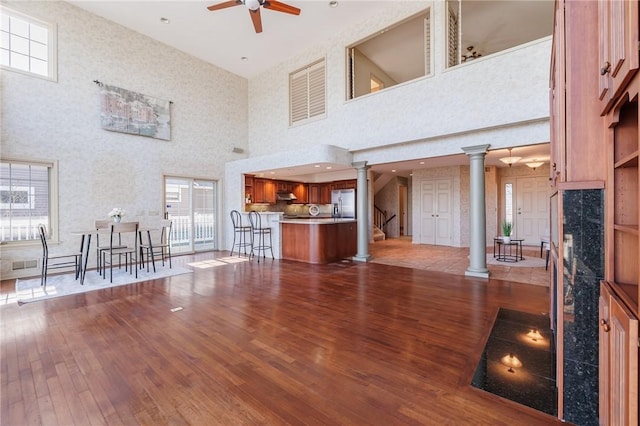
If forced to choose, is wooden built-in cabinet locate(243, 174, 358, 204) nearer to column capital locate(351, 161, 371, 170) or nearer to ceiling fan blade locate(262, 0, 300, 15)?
column capital locate(351, 161, 371, 170)

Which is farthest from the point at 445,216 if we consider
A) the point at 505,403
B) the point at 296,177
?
the point at 505,403

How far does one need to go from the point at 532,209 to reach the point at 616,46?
9.58 metres

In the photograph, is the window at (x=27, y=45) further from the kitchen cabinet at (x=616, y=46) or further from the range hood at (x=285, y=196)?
the kitchen cabinet at (x=616, y=46)

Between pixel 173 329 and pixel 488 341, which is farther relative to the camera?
pixel 173 329

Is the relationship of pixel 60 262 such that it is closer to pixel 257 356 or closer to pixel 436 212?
pixel 257 356

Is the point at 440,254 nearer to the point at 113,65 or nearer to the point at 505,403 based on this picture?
the point at 505,403

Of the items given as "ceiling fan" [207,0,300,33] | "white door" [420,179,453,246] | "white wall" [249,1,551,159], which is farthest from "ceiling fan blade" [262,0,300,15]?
"white door" [420,179,453,246]

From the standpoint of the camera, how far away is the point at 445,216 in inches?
361

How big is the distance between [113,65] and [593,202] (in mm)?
8592

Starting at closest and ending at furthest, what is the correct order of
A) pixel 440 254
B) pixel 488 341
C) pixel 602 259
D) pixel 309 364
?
pixel 602 259 < pixel 309 364 < pixel 488 341 < pixel 440 254

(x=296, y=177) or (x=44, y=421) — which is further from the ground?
(x=296, y=177)

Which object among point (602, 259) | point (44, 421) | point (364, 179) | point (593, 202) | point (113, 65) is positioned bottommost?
point (44, 421)

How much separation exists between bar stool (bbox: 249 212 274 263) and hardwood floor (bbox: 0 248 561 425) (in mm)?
2955

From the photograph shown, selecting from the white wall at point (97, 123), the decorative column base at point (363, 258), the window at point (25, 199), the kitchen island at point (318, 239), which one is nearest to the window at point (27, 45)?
the white wall at point (97, 123)
